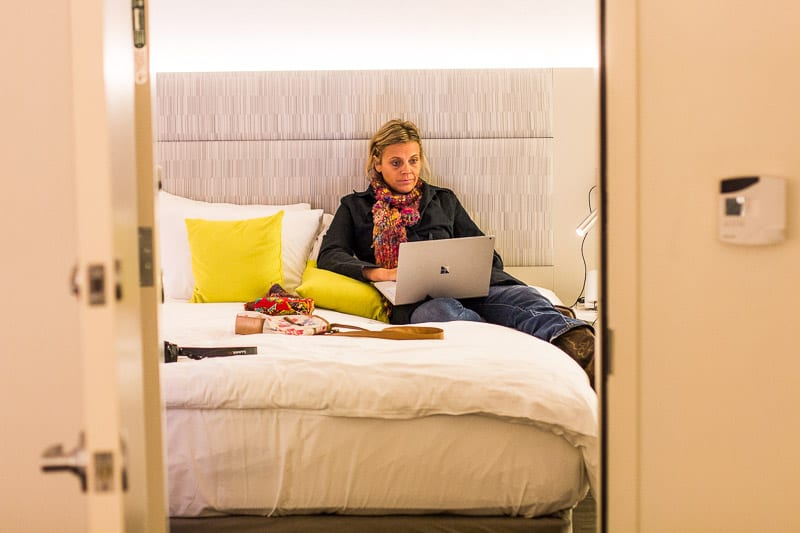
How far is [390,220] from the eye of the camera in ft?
10.4

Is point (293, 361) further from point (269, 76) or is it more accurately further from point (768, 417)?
point (269, 76)

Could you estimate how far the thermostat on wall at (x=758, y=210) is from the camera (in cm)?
117

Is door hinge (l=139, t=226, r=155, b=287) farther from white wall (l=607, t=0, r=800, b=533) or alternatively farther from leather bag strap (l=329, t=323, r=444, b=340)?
leather bag strap (l=329, t=323, r=444, b=340)

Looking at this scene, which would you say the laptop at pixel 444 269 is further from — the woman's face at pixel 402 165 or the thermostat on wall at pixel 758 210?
the thermostat on wall at pixel 758 210

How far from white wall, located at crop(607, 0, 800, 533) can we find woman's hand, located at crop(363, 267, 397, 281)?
1725mm

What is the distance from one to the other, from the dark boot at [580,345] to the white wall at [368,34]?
188 centimetres

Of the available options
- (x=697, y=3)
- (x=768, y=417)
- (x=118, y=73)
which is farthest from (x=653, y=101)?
(x=118, y=73)

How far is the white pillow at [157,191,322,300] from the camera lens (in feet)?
10.5

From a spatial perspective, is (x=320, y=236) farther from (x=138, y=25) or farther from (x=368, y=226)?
(x=138, y=25)

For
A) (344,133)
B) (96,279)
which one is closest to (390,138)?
(344,133)

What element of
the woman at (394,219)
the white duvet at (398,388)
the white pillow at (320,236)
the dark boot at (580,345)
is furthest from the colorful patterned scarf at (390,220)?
the white duvet at (398,388)

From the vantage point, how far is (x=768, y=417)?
A: 3.92 feet

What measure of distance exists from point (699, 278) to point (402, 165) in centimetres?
215

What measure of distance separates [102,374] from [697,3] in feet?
3.35
